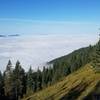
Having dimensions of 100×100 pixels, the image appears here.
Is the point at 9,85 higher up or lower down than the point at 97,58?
lower down

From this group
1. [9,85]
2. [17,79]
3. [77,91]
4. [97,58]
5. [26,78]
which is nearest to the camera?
[97,58]

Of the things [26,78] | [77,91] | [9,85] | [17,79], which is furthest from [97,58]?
[26,78]

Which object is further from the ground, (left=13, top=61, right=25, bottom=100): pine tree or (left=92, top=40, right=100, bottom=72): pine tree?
(left=92, top=40, right=100, bottom=72): pine tree

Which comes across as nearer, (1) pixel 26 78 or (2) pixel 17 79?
(2) pixel 17 79

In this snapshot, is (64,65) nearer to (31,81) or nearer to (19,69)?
(31,81)

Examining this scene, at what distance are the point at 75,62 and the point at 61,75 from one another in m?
Result: 17.5

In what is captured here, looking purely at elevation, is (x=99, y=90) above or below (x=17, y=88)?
above

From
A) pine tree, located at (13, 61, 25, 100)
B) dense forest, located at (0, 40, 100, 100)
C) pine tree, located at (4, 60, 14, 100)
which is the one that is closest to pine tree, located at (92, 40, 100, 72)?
dense forest, located at (0, 40, 100, 100)

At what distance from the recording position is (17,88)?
109 m

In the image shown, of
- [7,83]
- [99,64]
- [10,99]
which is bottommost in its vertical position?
[10,99]

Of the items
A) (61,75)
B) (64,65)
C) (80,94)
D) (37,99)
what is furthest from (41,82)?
(80,94)

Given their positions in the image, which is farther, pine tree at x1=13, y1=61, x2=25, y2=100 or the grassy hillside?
pine tree at x1=13, y1=61, x2=25, y2=100

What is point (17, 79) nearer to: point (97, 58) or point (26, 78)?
point (26, 78)

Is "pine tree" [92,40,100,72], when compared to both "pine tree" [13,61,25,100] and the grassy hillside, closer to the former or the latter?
the grassy hillside
